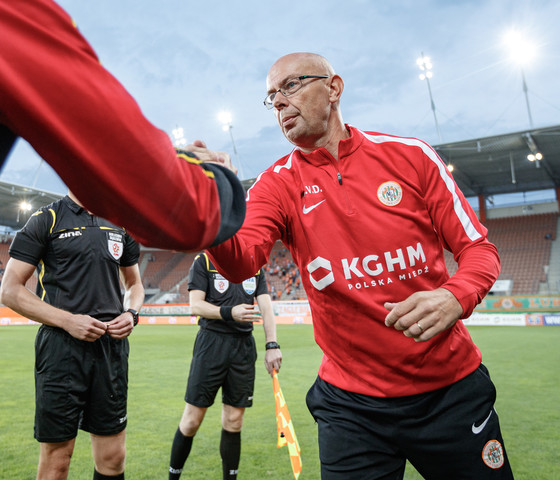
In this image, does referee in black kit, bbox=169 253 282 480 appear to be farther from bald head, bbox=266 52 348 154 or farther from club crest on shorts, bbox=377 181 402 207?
club crest on shorts, bbox=377 181 402 207

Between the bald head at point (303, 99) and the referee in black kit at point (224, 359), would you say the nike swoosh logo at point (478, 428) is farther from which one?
the referee in black kit at point (224, 359)

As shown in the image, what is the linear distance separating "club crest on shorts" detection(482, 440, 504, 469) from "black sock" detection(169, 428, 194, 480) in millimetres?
2845

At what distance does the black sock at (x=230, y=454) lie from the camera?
13.1 feet

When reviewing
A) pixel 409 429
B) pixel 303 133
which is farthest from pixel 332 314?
pixel 303 133

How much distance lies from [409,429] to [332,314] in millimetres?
582

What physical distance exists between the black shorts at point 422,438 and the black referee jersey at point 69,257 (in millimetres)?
1945

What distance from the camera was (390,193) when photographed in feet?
6.75

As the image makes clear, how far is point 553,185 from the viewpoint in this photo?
1374 inches

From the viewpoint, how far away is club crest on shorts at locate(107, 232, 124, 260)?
10.7 ft

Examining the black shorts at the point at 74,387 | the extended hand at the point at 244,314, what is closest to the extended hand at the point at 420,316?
the black shorts at the point at 74,387

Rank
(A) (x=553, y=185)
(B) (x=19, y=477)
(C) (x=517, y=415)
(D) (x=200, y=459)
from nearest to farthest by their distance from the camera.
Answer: (B) (x=19, y=477)
(D) (x=200, y=459)
(C) (x=517, y=415)
(A) (x=553, y=185)

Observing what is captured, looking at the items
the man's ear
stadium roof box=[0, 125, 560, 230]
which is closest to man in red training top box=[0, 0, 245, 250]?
the man's ear

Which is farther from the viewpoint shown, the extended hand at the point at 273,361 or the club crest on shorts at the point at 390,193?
the extended hand at the point at 273,361

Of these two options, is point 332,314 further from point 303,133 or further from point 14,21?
point 14,21
